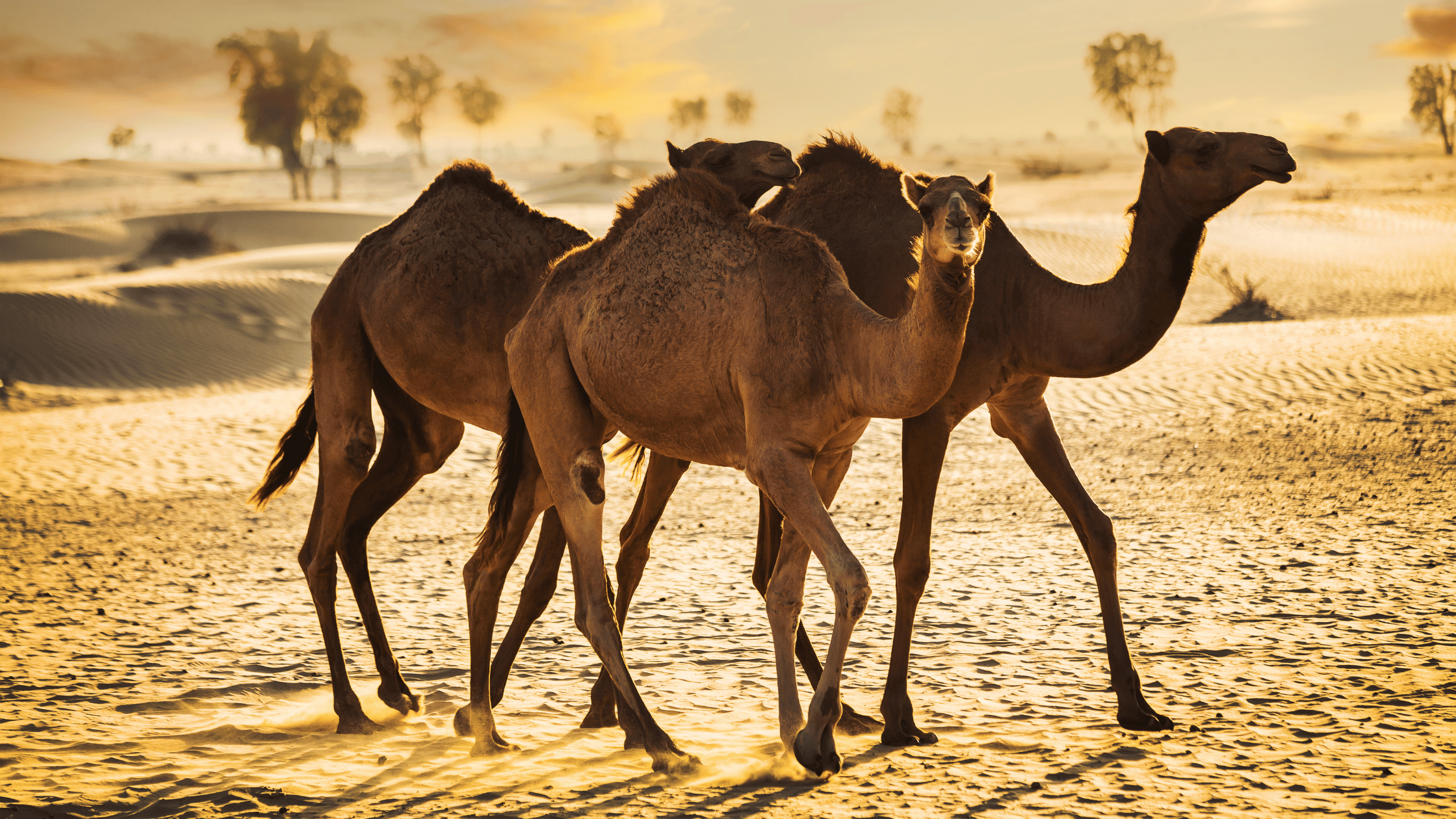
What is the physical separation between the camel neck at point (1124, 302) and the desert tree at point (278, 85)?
66709mm

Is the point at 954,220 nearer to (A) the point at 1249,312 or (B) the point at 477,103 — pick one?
(A) the point at 1249,312

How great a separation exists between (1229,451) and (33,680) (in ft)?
34.2

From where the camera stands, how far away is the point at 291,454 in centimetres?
683

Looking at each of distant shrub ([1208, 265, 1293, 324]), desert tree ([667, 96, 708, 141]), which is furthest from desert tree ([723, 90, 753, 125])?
distant shrub ([1208, 265, 1293, 324])

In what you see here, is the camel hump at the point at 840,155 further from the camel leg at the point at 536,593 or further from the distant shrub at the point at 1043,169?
the distant shrub at the point at 1043,169

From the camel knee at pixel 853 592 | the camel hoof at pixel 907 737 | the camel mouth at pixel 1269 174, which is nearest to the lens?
the camel knee at pixel 853 592

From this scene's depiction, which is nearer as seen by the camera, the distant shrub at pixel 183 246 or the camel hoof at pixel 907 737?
the camel hoof at pixel 907 737

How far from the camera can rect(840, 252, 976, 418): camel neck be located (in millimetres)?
3754

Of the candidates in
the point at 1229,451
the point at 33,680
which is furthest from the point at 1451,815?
the point at 1229,451

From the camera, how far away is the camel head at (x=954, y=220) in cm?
355

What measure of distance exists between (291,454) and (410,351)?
1.63 m

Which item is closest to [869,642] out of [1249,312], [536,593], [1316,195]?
[536,593]

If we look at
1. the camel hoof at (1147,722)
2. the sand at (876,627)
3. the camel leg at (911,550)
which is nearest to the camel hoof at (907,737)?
the camel leg at (911,550)

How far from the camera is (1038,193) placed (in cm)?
5638
